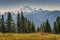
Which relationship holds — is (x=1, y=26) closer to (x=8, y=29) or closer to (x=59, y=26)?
(x=8, y=29)

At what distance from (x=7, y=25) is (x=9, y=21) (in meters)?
1.95

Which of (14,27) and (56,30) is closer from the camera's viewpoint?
(56,30)

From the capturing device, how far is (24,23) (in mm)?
102625

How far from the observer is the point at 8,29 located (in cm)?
9381

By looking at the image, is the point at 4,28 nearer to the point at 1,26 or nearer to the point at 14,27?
the point at 1,26

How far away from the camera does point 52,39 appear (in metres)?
22.8

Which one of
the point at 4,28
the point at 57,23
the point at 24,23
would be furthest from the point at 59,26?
the point at 4,28

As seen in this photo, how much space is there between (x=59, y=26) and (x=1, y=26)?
24.8 m

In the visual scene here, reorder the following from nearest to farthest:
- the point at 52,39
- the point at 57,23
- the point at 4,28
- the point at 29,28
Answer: the point at 52,39 < the point at 4,28 < the point at 57,23 < the point at 29,28

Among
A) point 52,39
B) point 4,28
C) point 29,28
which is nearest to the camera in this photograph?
point 52,39

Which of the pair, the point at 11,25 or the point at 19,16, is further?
the point at 19,16

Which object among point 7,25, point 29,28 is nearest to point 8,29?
point 7,25

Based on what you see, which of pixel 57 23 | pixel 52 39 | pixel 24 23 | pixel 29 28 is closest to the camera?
pixel 52 39

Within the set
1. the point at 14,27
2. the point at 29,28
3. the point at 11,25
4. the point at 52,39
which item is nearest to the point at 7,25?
the point at 11,25
